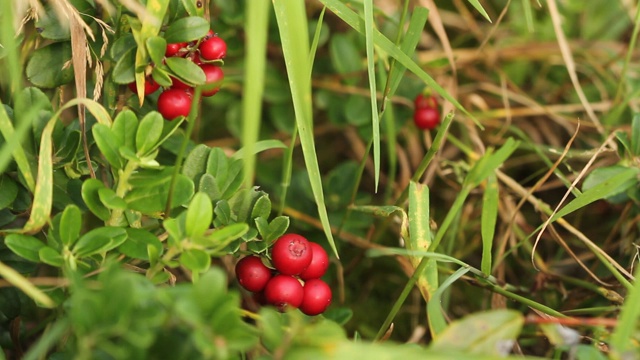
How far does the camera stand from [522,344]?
5.80 ft

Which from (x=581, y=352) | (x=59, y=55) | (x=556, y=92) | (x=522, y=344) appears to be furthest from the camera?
(x=556, y=92)

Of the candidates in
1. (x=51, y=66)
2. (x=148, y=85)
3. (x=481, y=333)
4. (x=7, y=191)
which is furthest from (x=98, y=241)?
(x=481, y=333)

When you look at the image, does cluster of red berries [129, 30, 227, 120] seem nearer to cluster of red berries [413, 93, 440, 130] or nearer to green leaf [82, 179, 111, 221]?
green leaf [82, 179, 111, 221]

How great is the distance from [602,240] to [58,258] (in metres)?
1.64

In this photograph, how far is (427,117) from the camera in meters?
2.03

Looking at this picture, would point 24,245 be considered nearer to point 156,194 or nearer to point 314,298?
point 156,194

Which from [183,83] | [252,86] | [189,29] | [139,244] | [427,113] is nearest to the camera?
[252,86]

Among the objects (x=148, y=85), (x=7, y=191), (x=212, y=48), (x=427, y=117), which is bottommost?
(x=7, y=191)

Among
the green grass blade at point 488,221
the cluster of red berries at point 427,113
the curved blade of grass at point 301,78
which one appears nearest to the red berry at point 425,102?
the cluster of red berries at point 427,113

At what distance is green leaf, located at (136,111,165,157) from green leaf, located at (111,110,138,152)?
26mm

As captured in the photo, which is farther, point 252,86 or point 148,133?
point 148,133

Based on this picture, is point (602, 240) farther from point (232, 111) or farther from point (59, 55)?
point (59, 55)

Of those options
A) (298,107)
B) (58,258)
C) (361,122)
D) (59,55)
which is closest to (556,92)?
(361,122)

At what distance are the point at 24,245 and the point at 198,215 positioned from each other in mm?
→ 325
